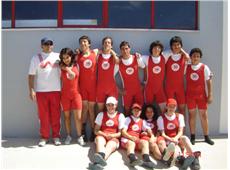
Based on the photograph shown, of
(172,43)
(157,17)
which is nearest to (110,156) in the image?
(172,43)

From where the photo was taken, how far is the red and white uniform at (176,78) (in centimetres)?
638

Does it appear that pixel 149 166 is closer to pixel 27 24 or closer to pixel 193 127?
pixel 193 127

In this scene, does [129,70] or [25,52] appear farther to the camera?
[25,52]

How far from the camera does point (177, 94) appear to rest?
252 inches

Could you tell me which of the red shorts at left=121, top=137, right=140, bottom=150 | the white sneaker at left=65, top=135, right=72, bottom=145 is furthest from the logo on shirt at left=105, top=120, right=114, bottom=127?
the white sneaker at left=65, top=135, right=72, bottom=145

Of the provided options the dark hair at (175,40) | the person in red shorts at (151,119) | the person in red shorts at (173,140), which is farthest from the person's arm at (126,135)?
the dark hair at (175,40)

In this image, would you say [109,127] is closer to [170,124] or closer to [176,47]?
[170,124]

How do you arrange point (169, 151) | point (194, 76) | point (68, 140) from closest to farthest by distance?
point (169, 151) → point (68, 140) → point (194, 76)

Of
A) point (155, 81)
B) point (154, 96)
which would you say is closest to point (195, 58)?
point (155, 81)

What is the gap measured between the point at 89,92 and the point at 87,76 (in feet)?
0.90

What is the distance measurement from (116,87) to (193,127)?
5.06 ft

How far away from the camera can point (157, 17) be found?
6.83 m

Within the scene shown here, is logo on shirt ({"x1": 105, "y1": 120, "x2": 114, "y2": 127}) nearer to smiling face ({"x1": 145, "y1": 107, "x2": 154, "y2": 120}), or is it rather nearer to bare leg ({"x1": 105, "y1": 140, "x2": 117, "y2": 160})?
bare leg ({"x1": 105, "y1": 140, "x2": 117, "y2": 160})

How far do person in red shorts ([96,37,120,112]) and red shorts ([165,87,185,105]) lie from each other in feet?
3.05
